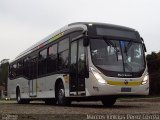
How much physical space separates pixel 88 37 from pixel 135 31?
7.19ft

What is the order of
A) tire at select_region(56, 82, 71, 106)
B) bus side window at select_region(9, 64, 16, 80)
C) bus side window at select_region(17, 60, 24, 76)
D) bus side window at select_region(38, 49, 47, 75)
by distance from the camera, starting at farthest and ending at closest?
bus side window at select_region(9, 64, 16, 80)
bus side window at select_region(17, 60, 24, 76)
bus side window at select_region(38, 49, 47, 75)
tire at select_region(56, 82, 71, 106)

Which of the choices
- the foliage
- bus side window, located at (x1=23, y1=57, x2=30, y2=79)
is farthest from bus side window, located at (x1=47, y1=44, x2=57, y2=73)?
the foliage

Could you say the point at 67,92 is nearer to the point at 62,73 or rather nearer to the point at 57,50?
the point at 62,73

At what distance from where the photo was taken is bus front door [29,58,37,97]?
2225 cm

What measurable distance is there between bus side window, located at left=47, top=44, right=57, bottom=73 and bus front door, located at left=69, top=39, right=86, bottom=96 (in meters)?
2.09

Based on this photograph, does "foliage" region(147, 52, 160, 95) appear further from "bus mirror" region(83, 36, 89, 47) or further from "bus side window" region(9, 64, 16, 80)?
"bus mirror" region(83, 36, 89, 47)

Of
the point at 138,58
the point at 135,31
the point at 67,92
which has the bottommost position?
the point at 67,92

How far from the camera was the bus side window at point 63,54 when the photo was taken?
56.9 ft

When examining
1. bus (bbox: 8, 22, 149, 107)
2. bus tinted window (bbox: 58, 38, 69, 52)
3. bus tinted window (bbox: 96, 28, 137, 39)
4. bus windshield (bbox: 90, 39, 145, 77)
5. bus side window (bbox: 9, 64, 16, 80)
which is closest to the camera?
bus (bbox: 8, 22, 149, 107)

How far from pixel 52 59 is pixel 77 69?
321cm

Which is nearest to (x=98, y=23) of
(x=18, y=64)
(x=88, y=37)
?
(x=88, y=37)

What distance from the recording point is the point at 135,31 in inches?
658

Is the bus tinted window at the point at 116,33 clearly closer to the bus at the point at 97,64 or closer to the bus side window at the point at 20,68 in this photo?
the bus at the point at 97,64

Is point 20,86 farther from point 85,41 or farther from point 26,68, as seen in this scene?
point 85,41
